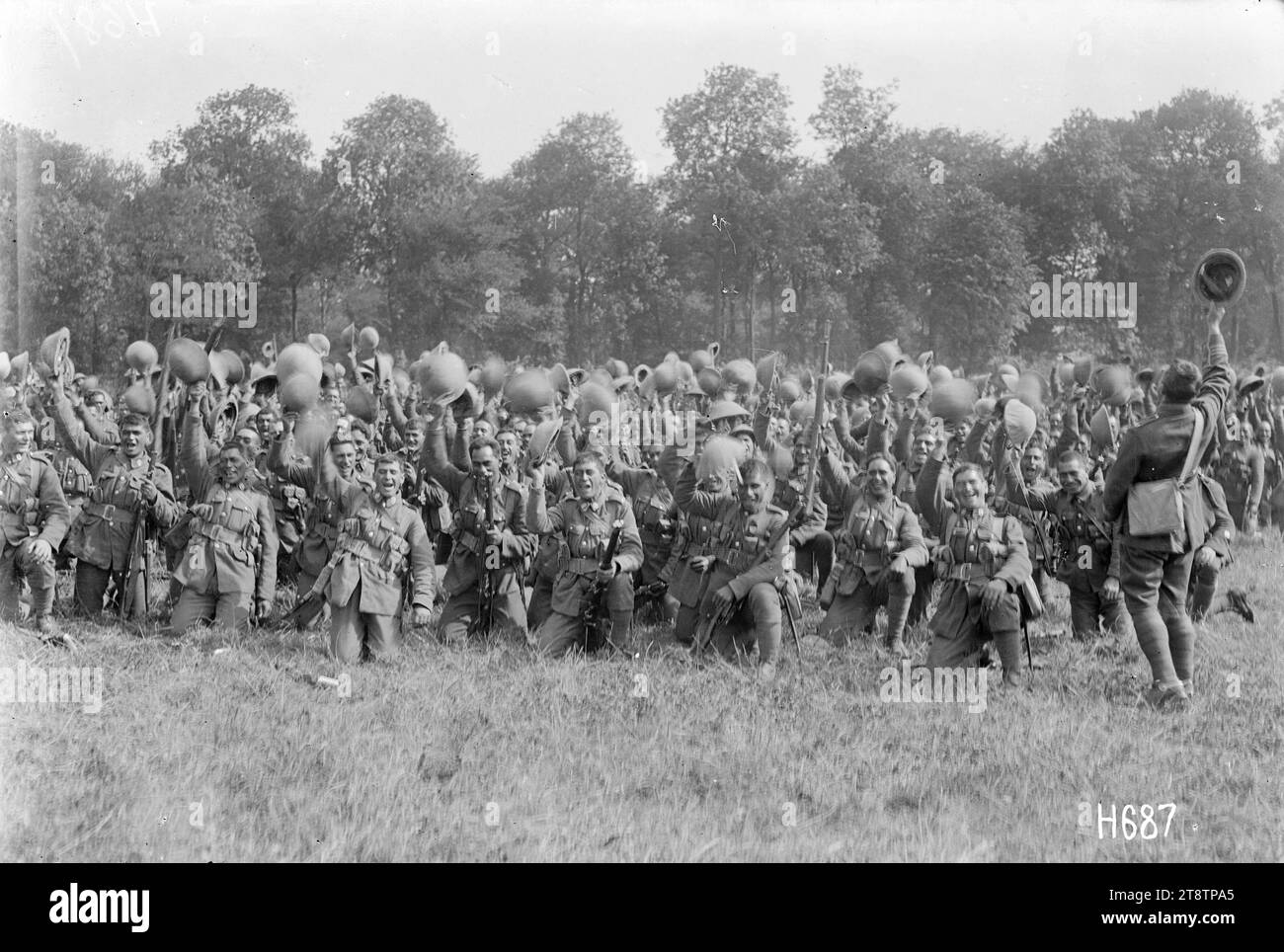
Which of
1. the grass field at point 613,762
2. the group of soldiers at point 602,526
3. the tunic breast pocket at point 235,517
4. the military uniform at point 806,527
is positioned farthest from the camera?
the military uniform at point 806,527

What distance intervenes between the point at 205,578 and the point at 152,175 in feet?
63.5

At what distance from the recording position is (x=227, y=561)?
9492mm

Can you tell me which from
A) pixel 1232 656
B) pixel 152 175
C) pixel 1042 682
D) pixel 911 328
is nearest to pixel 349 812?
pixel 1042 682

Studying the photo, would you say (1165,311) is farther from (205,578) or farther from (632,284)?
(205,578)

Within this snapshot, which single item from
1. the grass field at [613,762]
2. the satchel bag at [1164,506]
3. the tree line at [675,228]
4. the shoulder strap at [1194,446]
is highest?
the tree line at [675,228]

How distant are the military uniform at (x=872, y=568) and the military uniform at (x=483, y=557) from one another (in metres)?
2.45

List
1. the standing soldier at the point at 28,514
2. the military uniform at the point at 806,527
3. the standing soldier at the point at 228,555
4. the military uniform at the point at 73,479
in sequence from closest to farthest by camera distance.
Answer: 1. the standing soldier at the point at 28,514
2. the standing soldier at the point at 228,555
3. the military uniform at the point at 806,527
4. the military uniform at the point at 73,479

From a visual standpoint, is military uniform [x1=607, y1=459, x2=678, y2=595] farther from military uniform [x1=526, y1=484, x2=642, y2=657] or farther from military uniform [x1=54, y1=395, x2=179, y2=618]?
military uniform [x1=54, y1=395, x2=179, y2=618]

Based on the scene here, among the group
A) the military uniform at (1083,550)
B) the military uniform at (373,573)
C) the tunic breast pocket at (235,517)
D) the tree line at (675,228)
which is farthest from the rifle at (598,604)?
the tree line at (675,228)

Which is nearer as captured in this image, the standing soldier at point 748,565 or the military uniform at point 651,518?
the standing soldier at point 748,565

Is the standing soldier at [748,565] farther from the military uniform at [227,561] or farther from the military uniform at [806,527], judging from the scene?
the military uniform at [227,561]

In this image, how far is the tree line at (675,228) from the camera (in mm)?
25906

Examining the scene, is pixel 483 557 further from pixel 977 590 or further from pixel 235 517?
pixel 977 590

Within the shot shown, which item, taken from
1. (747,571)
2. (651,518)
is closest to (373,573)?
(651,518)
